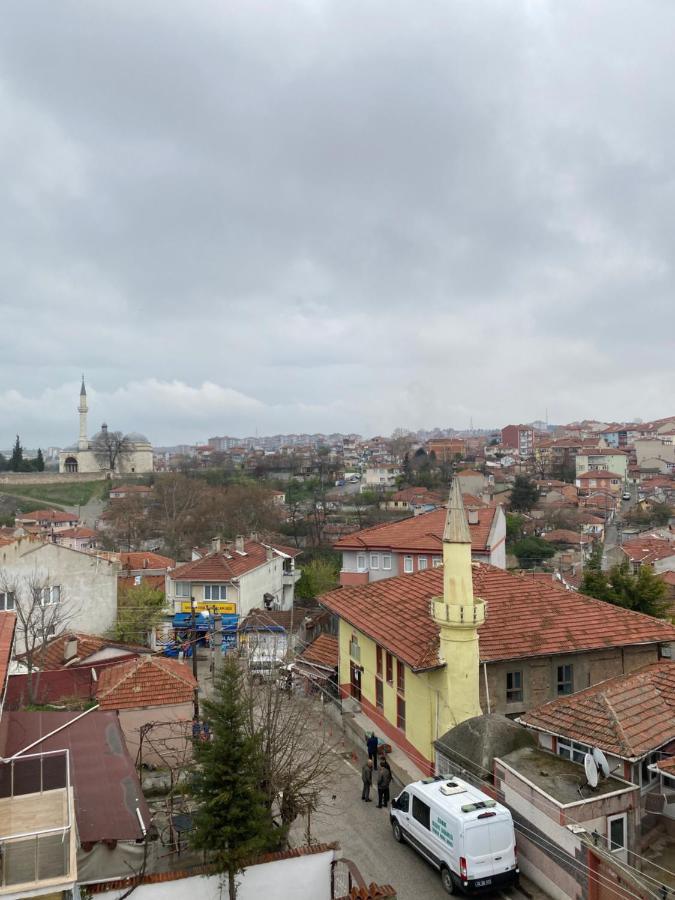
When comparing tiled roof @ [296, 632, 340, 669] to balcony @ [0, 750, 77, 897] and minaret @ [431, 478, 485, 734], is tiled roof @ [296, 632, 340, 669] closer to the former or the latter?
minaret @ [431, 478, 485, 734]

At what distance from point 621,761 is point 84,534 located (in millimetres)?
56530

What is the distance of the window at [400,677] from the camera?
16.0 m

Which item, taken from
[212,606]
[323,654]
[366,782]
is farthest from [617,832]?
[212,606]

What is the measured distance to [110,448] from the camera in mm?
119875

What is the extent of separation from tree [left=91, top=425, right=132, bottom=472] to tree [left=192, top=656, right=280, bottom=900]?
115 metres

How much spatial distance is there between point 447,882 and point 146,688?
27.1 feet

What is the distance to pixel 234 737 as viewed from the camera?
28.5 feet

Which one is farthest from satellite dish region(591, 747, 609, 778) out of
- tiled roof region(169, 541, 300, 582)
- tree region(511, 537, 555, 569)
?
tree region(511, 537, 555, 569)

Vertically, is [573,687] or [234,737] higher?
[234,737]

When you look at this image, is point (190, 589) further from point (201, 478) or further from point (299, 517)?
point (201, 478)

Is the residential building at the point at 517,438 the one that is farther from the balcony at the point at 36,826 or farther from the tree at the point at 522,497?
the balcony at the point at 36,826

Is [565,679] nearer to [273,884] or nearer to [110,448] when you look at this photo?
[273,884]

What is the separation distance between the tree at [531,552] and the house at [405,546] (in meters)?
21.4

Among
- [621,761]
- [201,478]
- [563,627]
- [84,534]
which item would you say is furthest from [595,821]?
[201,478]
